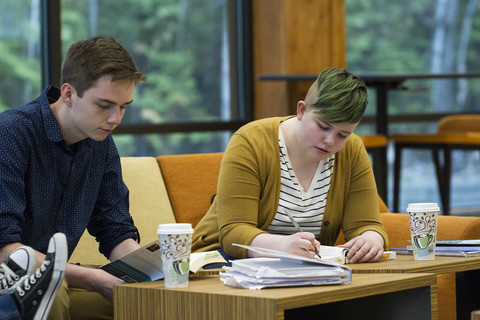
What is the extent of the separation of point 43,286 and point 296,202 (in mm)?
945

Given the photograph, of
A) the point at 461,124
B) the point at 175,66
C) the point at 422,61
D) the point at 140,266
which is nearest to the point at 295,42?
the point at 175,66

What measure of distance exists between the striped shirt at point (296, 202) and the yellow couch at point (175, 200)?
59 centimetres

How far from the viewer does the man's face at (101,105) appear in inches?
80.4

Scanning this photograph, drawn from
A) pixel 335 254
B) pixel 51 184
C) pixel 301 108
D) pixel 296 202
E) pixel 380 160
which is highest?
pixel 301 108

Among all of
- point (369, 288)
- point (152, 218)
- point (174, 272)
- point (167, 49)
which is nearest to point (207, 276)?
point (174, 272)

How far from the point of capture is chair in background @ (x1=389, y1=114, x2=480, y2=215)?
17.0 feet

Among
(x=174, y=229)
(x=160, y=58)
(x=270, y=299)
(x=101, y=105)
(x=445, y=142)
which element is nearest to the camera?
(x=270, y=299)

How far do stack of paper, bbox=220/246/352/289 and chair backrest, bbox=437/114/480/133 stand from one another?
3900 millimetres

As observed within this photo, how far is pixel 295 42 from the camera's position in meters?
5.31

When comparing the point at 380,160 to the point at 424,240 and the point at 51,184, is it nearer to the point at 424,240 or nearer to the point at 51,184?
the point at 424,240

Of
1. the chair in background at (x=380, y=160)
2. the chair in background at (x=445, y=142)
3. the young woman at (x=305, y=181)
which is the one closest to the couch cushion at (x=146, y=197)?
the young woman at (x=305, y=181)

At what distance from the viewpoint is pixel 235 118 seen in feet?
18.7

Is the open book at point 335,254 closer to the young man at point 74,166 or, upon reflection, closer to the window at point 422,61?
Result: the young man at point 74,166

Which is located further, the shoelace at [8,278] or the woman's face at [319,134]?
the woman's face at [319,134]
